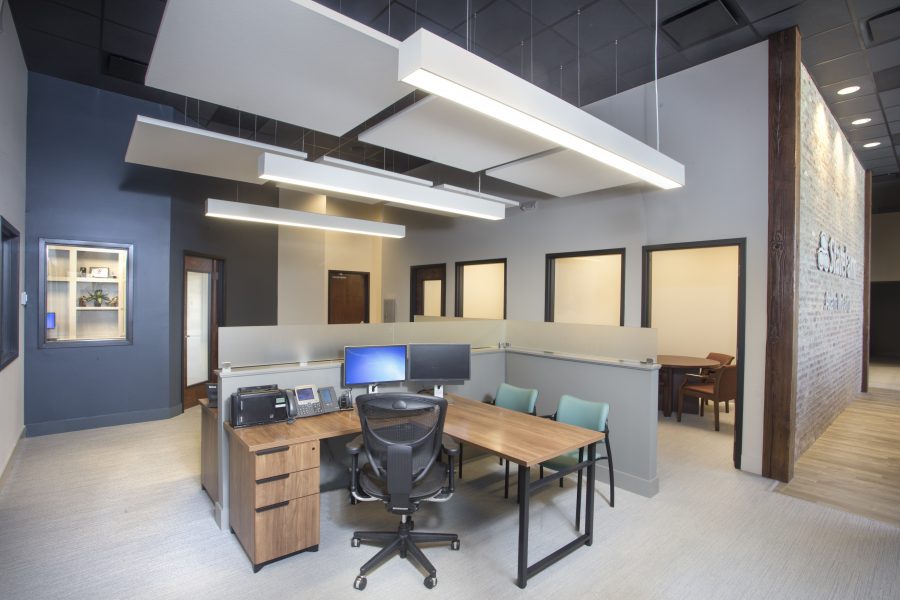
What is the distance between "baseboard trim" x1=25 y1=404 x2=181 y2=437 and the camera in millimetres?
4932

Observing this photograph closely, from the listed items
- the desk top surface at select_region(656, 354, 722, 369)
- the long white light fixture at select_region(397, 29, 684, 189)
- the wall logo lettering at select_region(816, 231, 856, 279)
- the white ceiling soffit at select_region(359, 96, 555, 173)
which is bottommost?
the desk top surface at select_region(656, 354, 722, 369)

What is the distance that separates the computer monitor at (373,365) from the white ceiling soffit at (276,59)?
1877mm

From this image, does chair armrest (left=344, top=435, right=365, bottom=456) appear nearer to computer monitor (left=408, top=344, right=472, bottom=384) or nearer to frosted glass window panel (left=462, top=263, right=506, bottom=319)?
computer monitor (left=408, top=344, right=472, bottom=384)

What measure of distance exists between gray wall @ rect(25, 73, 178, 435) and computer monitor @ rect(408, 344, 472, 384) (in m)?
3.86

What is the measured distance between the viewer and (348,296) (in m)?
9.77

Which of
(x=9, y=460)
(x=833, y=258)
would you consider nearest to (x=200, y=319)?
(x=9, y=460)

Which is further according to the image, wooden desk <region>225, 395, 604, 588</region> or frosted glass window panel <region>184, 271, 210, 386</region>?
frosted glass window panel <region>184, 271, 210, 386</region>

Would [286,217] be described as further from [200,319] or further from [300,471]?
[300,471]

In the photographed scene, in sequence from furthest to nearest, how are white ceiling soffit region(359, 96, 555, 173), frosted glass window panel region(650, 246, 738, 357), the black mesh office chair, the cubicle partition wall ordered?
frosted glass window panel region(650, 246, 738, 357), the cubicle partition wall, white ceiling soffit region(359, 96, 555, 173), the black mesh office chair

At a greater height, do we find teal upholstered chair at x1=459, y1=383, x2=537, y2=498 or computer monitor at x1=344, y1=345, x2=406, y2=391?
computer monitor at x1=344, y1=345, x2=406, y2=391

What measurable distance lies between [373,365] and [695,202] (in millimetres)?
3700

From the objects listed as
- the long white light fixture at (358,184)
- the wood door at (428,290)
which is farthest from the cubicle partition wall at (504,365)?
the wood door at (428,290)

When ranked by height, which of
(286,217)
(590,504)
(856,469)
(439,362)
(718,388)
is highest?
(286,217)

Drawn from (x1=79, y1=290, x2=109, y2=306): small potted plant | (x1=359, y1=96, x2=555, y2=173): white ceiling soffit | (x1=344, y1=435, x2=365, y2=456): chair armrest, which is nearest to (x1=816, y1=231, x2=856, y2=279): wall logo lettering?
(x1=359, y1=96, x2=555, y2=173): white ceiling soffit
